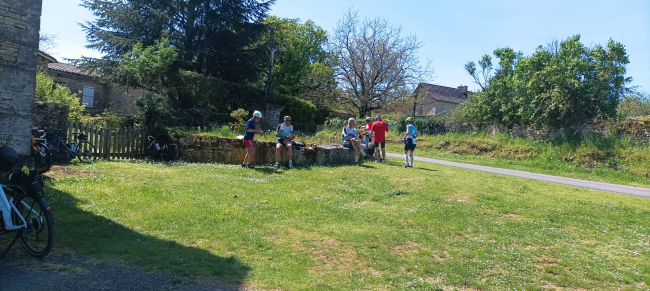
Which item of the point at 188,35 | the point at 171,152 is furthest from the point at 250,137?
the point at 188,35

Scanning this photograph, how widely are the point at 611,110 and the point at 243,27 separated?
778 inches

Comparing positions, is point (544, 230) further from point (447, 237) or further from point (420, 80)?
point (420, 80)

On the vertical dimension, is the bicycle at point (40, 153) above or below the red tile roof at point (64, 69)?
below

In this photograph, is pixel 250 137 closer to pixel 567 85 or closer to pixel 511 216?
pixel 511 216

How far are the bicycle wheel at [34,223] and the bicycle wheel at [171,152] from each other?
8.65 metres

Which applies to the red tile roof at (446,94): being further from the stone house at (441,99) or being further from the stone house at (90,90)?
the stone house at (90,90)

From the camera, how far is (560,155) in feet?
67.7

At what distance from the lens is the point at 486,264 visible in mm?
4781

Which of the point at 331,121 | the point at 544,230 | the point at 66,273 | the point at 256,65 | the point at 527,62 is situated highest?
the point at 527,62

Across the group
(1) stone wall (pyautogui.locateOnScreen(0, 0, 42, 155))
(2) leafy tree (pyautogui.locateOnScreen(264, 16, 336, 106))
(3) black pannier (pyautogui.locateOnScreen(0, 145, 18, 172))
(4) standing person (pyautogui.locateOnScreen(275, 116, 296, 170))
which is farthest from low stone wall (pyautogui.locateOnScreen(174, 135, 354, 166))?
(2) leafy tree (pyautogui.locateOnScreen(264, 16, 336, 106))

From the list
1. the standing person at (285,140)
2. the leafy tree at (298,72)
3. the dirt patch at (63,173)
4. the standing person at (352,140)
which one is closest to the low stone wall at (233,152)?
the standing person at (285,140)

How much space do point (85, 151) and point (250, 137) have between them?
4809 mm

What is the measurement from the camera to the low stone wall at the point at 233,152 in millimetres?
12461

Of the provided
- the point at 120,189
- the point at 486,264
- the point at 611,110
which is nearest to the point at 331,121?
the point at 611,110
